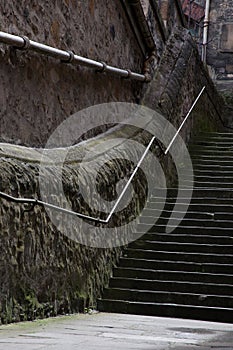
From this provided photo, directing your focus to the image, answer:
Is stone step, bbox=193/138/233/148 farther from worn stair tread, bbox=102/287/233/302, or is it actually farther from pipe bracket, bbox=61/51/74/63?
worn stair tread, bbox=102/287/233/302

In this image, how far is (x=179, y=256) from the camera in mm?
7328

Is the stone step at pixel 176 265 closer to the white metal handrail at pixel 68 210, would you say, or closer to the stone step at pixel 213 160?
the white metal handrail at pixel 68 210

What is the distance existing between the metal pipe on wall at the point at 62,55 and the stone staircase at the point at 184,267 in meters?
1.41

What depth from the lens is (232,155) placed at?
990cm

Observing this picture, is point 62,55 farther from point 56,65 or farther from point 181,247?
point 181,247

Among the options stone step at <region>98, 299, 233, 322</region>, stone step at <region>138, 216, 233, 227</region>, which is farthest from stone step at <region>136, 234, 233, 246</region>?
stone step at <region>98, 299, 233, 322</region>

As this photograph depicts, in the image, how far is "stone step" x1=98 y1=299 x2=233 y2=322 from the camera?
644cm

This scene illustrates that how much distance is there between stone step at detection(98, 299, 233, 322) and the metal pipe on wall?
6.83 ft

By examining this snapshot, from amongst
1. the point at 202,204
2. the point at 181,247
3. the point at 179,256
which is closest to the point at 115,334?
the point at 179,256

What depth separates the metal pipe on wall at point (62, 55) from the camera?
20.2 ft

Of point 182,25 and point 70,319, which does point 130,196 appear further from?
point 182,25

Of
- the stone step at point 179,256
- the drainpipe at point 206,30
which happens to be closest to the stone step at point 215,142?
the stone step at point 179,256

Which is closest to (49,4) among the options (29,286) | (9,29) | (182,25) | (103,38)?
(9,29)

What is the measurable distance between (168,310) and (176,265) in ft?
2.20
